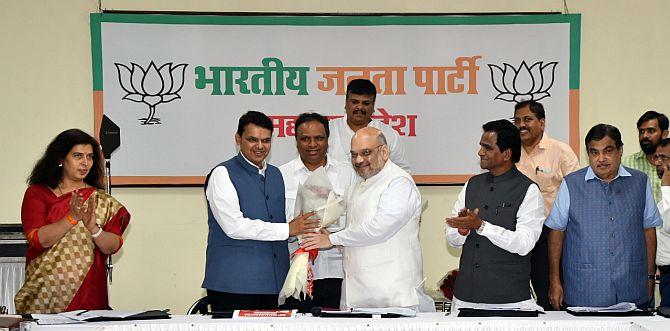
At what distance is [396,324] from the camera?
3.39 metres

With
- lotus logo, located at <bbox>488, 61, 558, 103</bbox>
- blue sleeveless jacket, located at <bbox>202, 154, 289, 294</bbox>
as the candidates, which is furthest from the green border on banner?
blue sleeveless jacket, located at <bbox>202, 154, 289, 294</bbox>

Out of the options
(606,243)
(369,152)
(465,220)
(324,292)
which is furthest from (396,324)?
(324,292)

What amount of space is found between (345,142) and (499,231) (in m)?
1.62

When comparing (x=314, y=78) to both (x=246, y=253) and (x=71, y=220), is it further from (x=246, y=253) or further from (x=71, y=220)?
(x=71, y=220)

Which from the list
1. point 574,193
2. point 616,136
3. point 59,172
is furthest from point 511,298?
point 59,172

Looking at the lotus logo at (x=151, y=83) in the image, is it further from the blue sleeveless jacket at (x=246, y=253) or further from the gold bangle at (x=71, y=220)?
the gold bangle at (x=71, y=220)

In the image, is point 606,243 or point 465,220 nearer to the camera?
point 465,220

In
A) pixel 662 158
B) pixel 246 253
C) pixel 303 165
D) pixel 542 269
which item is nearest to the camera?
pixel 246 253

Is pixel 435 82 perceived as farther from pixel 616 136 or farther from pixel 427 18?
pixel 616 136

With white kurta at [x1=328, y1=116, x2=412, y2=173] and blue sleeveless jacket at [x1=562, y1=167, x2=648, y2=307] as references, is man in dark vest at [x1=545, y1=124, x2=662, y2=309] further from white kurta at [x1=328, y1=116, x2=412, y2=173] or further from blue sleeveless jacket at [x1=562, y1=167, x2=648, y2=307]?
white kurta at [x1=328, y1=116, x2=412, y2=173]

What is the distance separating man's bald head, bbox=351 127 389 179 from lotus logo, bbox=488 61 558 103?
2.26 m

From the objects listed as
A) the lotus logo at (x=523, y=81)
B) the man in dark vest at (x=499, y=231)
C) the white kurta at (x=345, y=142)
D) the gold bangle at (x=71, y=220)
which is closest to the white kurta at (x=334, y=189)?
the white kurta at (x=345, y=142)

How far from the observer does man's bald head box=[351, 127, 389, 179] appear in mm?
4086

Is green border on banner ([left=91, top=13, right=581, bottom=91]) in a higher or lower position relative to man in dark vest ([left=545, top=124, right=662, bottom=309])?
higher
